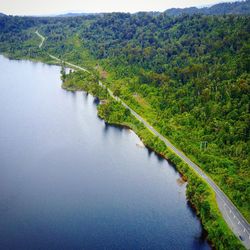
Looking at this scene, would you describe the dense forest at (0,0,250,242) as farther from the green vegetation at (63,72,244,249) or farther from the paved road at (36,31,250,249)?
the green vegetation at (63,72,244,249)

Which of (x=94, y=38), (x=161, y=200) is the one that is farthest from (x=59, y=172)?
(x=94, y=38)

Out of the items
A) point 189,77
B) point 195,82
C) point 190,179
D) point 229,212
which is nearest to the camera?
point 229,212

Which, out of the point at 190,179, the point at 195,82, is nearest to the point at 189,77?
the point at 195,82

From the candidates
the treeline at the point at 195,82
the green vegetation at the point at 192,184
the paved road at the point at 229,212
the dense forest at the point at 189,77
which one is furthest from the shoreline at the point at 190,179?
the treeline at the point at 195,82

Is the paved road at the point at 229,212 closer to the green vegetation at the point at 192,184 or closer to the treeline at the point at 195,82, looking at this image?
the green vegetation at the point at 192,184

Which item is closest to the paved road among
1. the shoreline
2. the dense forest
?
the shoreline

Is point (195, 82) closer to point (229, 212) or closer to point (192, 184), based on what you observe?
point (192, 184)
